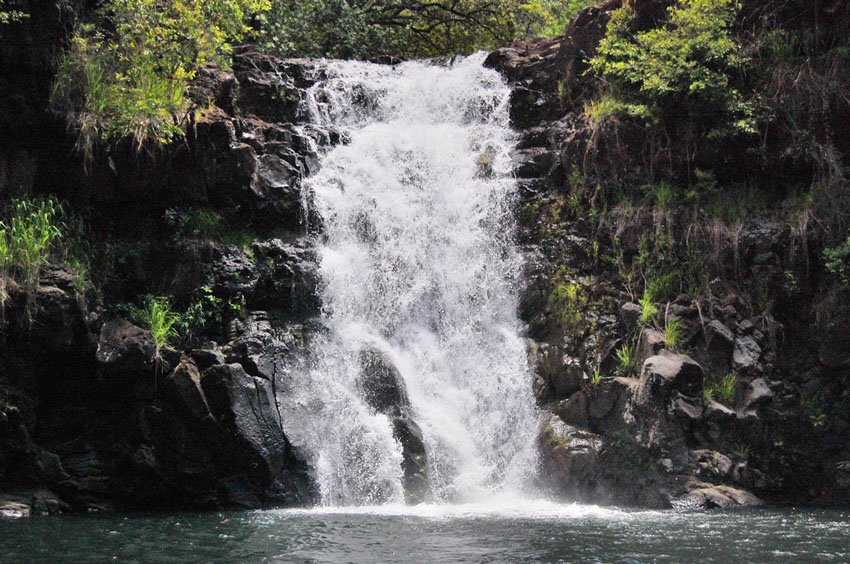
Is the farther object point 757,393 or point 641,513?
point 757,393

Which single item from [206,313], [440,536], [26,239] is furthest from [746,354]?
[26,239]

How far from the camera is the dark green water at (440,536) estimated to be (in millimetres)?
7340

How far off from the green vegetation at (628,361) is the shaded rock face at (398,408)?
10.8 ft

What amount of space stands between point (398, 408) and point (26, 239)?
18.4ft

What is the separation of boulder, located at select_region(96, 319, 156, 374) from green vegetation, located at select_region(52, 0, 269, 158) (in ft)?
9.13

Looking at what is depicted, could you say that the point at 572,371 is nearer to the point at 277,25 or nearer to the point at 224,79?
the point at 224,79

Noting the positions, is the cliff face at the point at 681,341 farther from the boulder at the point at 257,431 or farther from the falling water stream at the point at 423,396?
the boulder at the point at 257,431

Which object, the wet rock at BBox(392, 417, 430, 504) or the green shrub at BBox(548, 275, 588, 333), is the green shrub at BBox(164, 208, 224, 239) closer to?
the wet rock at BBox(392, 417, 430, 504)

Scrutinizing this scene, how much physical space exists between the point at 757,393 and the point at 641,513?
305cm

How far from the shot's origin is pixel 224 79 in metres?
15.0

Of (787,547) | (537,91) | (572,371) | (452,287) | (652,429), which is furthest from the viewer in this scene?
(537,91)

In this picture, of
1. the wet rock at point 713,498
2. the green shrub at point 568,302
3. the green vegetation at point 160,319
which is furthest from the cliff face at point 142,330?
the wet rock at point 713,498

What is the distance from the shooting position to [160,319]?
11.7 metres

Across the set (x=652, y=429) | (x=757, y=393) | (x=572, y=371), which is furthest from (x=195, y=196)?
(x=757, y=393)
